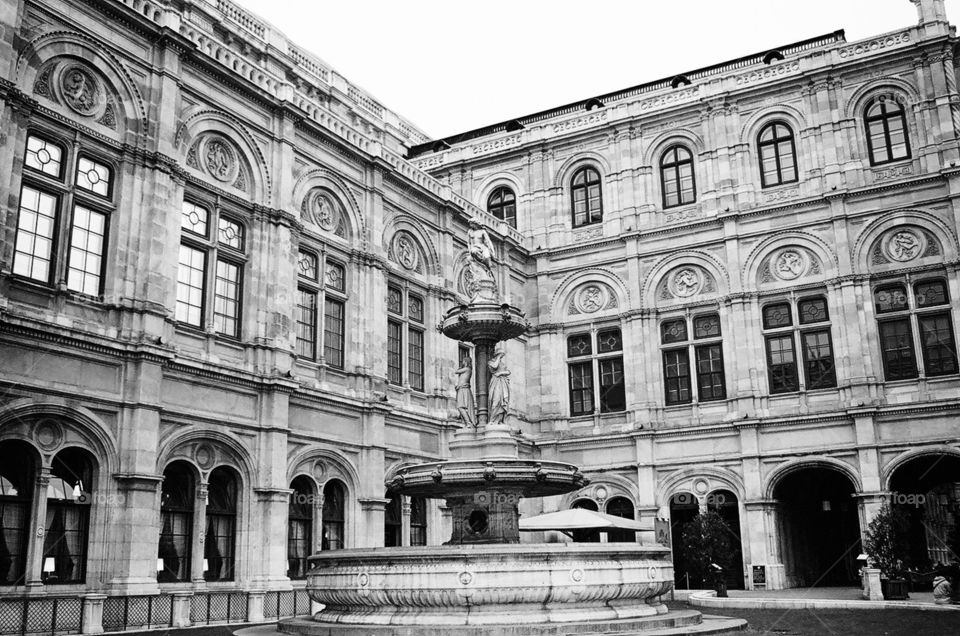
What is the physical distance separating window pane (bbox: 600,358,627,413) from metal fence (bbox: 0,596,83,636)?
20.4 m

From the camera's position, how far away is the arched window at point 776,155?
32.6m

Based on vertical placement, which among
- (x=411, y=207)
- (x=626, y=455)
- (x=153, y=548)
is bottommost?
(x=153, y=548)

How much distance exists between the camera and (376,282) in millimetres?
26906

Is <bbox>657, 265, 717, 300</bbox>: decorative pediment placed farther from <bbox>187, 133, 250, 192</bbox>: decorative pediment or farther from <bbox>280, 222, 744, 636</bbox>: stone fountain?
<bbox>280, 222, 744, 636</bbox>: stone fountain

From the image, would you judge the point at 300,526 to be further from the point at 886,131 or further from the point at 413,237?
the point at 886,131

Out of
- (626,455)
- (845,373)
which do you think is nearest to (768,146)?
(845,373)

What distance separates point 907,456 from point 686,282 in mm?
9266

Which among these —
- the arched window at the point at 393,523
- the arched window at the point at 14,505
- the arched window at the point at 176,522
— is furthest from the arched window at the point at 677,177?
the arched window at the point at 14,505

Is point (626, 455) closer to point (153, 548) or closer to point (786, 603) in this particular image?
point (786, 603)

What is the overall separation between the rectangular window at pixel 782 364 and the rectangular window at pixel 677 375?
111 inches

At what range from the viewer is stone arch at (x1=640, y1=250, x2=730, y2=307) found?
32.6 metres

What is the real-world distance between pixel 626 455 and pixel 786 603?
1079cm

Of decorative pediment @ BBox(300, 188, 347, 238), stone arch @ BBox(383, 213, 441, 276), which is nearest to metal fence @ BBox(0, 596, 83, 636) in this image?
decorative pediment @ BBox(300, 188, 347, 238)

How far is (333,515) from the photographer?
24625 millimetres
